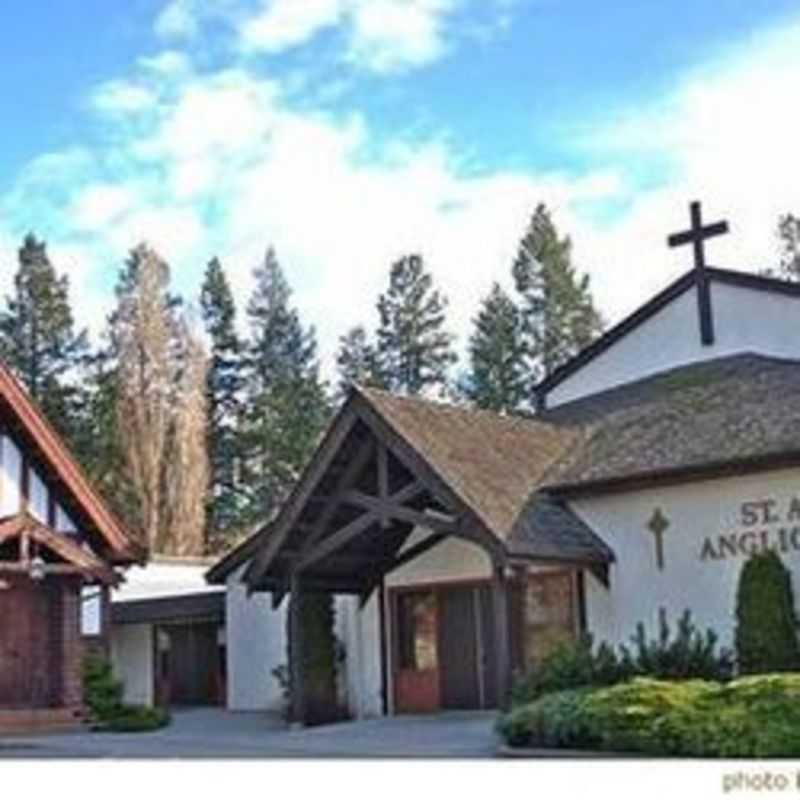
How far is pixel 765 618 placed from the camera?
19.9 metres

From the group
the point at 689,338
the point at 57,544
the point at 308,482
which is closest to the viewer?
the point at 308,482

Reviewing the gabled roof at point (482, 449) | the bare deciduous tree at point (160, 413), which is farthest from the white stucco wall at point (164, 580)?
the gabled roof at point (482, 449)

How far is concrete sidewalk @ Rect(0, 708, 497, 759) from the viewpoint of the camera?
16766 millimetres

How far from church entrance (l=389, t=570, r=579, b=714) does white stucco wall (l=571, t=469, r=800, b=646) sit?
0.75 meters

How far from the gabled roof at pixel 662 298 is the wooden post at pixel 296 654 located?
10603mm

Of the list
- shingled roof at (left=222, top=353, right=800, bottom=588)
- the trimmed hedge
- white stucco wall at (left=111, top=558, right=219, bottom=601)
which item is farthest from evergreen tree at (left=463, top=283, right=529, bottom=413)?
the trimmed hedge

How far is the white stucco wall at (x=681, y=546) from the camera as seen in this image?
69.2ft

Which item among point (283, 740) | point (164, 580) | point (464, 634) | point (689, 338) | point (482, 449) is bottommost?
point (283, 740)

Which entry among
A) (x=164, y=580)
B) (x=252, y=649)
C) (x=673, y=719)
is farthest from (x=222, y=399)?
(x=673, y=719)

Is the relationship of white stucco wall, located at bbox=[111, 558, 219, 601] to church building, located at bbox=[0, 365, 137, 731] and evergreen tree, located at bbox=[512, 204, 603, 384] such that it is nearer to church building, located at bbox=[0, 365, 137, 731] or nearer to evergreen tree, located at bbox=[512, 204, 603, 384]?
church building, located at bbox=[0, 365, 137, 731]

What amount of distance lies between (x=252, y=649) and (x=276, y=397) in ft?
101

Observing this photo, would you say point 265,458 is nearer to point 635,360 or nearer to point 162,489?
point 162,489

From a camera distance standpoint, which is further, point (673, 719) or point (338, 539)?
point (338, 539)

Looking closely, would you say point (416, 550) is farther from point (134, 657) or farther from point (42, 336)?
point (42, 336)
